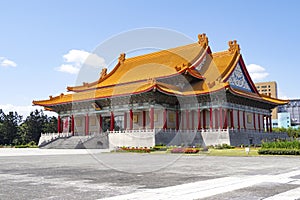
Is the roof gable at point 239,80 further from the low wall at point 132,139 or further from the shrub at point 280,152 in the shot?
the shrub at point 280,152

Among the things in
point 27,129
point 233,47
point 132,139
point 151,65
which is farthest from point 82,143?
point 27,129

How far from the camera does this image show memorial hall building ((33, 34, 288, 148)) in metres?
38.0

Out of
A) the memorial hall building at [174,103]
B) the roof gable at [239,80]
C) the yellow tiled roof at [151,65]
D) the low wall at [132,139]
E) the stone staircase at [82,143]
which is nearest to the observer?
the low wall at [132,139]

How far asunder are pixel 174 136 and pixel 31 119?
42.8 meters

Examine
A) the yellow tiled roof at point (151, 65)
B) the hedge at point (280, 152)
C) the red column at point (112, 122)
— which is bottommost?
the hedge at point (280, 152)

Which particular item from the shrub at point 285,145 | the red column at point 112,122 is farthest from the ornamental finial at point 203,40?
the shrub at point 285,145

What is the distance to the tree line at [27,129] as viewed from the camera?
68000 mm

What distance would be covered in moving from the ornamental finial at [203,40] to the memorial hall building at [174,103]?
14 millimetres

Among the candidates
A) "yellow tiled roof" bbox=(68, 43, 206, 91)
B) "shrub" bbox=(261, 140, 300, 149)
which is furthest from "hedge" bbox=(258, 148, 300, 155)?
"yellow tiled roof" bbox=(68, 43, 206, 91)

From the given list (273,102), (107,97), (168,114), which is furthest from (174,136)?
(273,102)

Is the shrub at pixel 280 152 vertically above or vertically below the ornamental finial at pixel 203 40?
below

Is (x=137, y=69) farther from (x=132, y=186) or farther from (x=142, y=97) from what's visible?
(x=132, y=186)

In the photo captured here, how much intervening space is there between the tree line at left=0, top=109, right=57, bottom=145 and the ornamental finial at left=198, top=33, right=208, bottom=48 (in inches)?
1567

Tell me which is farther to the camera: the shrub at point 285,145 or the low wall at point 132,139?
the low wall at point 132,139
